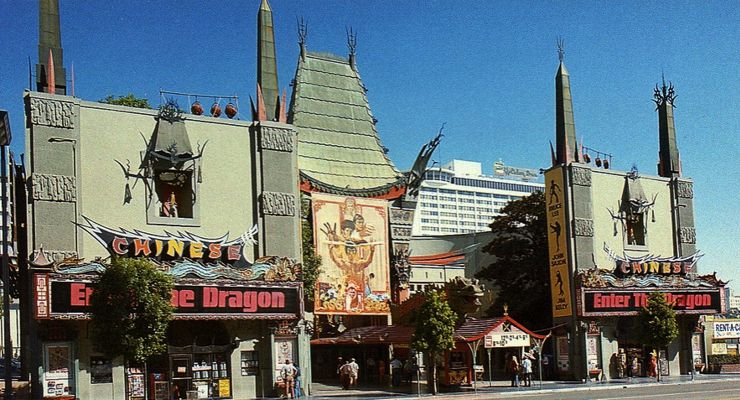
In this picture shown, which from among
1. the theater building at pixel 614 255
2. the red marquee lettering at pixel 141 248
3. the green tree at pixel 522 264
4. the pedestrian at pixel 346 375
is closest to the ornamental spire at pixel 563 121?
the theater building at pixel 614 255

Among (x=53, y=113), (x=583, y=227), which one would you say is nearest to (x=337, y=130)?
(x=583, y=227)

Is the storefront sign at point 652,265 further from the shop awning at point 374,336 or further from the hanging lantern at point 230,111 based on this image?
the hanging lantern at point 230,111

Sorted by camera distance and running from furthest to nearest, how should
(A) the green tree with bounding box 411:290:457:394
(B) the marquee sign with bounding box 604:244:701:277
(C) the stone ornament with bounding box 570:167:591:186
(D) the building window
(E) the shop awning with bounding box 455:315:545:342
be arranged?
(D) the building window
(B) the marquee sign with bounding box 604:244:701:277
(C) the stone ornament with bounding box 570:167:591:186
(E) the shop awning with bounding box 455:315:545:342
(A) the green tree with bounding box 411:290:457:394

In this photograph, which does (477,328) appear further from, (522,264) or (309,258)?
(522,264)

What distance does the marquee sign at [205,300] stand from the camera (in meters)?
37.5

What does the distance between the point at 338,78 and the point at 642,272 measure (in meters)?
27.9

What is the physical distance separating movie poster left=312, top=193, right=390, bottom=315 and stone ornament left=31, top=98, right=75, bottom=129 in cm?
2284

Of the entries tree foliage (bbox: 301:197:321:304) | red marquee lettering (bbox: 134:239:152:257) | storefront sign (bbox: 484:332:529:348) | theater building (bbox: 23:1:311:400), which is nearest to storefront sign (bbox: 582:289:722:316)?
storefront sign (bbox: 484:332:529:348)

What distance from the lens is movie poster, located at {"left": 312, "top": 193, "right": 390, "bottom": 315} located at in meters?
60.9

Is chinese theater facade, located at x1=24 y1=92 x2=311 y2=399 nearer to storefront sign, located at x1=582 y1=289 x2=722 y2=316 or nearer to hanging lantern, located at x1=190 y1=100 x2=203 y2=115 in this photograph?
hanging lantern, located at x1=190 y1=100 x2=203 y2=115

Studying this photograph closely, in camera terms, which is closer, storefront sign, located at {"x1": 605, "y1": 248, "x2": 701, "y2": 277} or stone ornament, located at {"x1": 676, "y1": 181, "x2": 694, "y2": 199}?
storefront sign, located at {"x1": 605, "y1": 248, "x2": 701, "y2": 277}

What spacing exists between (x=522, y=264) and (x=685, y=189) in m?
12.1

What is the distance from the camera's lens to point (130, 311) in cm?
3531

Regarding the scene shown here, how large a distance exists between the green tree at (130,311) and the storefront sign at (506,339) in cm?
1805
